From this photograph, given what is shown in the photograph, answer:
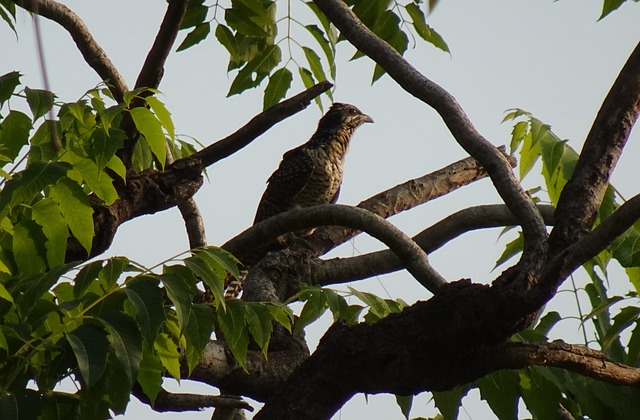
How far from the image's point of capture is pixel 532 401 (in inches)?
112

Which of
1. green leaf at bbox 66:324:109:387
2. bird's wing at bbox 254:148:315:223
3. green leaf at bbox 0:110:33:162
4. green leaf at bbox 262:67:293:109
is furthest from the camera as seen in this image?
bird's wing at bbox 254:148:315:223

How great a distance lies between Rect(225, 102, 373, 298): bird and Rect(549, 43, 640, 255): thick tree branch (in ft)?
18.3

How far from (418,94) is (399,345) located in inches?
32.4

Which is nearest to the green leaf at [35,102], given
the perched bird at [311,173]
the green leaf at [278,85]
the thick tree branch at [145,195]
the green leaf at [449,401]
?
the thick tree branch at [145,195]

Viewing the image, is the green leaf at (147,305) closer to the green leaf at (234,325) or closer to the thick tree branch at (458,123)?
the green leaf at (234,325)

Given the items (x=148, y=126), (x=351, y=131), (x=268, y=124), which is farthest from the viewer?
(x=351, y=131)

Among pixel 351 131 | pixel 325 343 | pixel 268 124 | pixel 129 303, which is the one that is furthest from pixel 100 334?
pixel 351 131

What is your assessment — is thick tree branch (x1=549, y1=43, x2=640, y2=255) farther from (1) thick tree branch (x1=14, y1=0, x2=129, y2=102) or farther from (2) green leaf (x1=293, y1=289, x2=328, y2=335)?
(1) thick tree branch (x1=14, y1=0, x2=129, y2=102)

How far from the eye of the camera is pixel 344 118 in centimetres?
877

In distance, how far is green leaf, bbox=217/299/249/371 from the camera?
8.91ft

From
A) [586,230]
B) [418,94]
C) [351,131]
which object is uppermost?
[351,131]

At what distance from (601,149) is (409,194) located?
2700mm

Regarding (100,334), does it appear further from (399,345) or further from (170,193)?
(170,193)

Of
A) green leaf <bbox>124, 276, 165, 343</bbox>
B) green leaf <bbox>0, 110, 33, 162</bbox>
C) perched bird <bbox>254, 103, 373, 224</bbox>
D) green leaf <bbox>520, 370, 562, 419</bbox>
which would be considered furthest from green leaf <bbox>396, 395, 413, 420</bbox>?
perched bird <bbox>254, 103, 373, 224</bbox>
